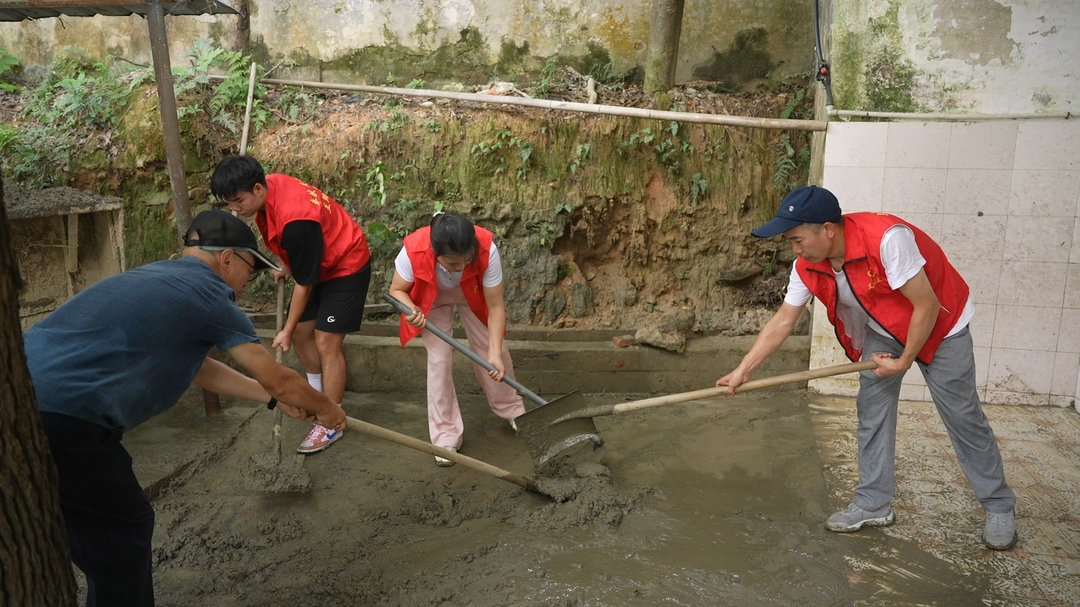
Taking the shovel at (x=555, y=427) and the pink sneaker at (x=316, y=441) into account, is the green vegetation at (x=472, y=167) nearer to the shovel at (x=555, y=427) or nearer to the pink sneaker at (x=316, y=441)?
the pink sneaker at (x=316, y=441)

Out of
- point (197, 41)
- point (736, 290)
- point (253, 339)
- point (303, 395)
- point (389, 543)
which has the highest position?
point (197, 41)

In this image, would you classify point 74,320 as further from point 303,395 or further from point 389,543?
point 389,543

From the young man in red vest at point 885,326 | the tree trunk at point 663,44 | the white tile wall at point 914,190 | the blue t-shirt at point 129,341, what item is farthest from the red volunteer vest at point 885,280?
the tree trunk at point 663,44

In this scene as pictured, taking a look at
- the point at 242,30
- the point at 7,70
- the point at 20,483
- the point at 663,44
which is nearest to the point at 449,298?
the point at 20,483

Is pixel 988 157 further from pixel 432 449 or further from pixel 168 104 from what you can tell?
pixel 168 104

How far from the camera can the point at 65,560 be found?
2.15 meters

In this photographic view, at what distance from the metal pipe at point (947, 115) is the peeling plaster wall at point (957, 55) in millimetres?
41

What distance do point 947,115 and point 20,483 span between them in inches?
202

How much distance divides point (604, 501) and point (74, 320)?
2.48 m

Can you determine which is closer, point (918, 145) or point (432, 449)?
point (432, 449)

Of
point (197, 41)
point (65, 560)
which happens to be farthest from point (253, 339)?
point (197, 41)

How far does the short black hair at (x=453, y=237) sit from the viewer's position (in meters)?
3.96

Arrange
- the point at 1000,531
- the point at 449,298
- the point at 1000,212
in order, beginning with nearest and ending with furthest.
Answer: the point at 1000,531
the point at 449,298
the point at 1000,212

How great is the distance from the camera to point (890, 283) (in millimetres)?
3260
